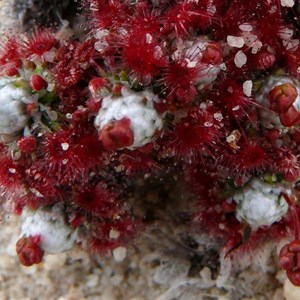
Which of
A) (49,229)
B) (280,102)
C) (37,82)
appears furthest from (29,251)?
(280,102)

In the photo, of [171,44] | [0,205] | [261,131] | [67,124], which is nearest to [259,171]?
[261,131]

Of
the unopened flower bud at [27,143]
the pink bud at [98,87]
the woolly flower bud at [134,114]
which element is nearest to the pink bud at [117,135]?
the woolly flower bud at [134,114]

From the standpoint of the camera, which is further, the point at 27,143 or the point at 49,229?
the point at 49,229

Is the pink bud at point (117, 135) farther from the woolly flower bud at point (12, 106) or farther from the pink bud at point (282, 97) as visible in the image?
the pink bud at point (282, 97)

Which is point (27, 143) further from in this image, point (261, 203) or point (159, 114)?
point (261, 203)

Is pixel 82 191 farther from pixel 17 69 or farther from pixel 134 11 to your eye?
pixel 134 11

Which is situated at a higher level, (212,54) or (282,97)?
(212,54)

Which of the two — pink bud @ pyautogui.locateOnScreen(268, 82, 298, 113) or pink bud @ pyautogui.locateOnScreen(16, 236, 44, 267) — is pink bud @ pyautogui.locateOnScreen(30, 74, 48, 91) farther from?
pink bud @ pyautogui.locateOnScreen(268, 82, 298, 113)
